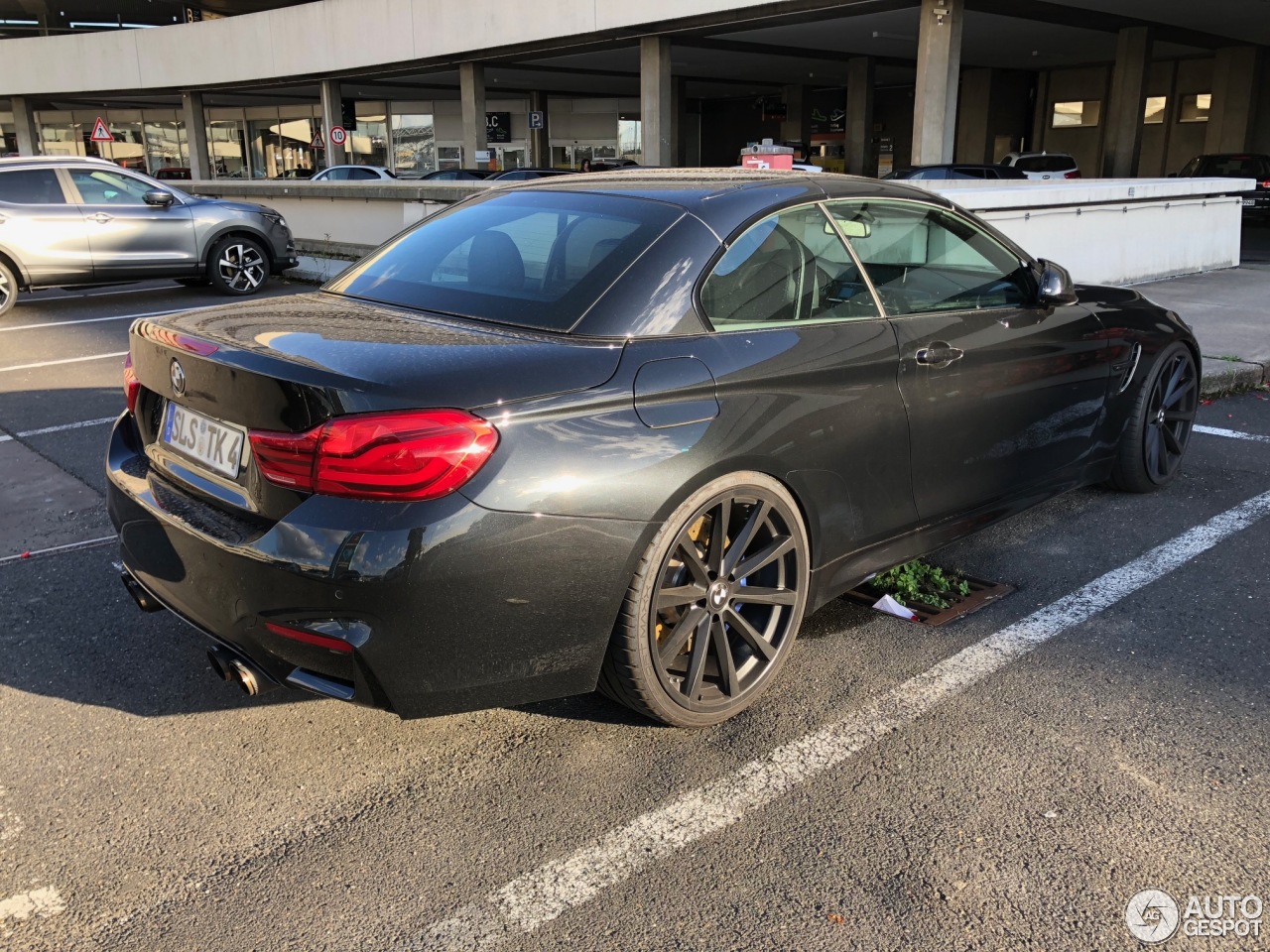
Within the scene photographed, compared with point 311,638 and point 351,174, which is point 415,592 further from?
point 351,174

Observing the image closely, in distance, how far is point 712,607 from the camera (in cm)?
309

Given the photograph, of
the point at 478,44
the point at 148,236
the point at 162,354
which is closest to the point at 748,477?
the point at 162,354

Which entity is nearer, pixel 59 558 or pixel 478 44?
pixel 59 558

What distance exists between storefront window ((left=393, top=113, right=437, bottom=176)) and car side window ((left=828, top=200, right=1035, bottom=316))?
144 feet

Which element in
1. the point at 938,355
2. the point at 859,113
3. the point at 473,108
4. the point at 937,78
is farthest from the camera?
the point at 859,113

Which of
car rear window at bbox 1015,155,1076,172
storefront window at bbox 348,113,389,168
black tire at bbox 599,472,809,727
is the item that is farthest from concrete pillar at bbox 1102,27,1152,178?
storefront window at bbox 348,113,389,168

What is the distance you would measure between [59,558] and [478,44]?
2517cm

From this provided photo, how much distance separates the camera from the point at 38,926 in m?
2.36

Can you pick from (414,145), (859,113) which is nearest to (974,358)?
(859,113)

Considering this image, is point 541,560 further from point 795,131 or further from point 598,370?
point 795,131

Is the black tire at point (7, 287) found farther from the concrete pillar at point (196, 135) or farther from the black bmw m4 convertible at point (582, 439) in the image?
the concrete pillar at point (196, 135)

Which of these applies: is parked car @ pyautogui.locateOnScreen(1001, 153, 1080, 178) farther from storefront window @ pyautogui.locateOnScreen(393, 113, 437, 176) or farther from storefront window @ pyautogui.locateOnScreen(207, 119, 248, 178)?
storefront window @ pyautogui.locateOnScreen(207, 119, 248, 178)

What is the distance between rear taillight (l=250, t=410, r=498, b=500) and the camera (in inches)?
98.4

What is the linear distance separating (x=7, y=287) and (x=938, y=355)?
36.9 feet
